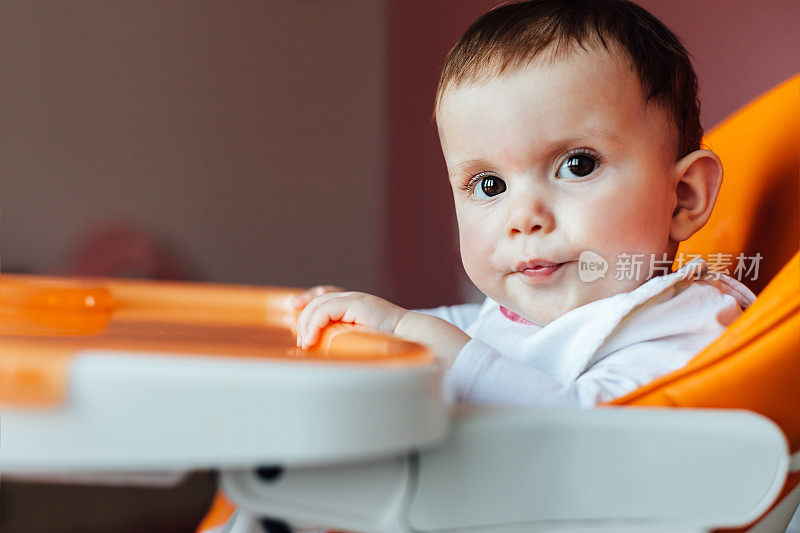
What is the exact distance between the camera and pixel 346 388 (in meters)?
0.33

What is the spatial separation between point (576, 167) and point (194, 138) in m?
1.69

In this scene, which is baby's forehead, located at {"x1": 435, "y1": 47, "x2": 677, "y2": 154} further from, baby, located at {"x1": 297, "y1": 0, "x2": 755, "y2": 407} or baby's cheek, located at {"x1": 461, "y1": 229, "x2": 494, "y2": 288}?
baby's cheek, located at {"x1": 461, "y1": 229, "x2": 494, "y2": 288}

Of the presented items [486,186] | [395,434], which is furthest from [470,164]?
[395,434]

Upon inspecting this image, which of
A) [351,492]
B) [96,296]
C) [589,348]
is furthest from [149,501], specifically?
[351,492]

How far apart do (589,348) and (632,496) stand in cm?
20

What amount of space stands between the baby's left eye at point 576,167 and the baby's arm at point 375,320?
16cm

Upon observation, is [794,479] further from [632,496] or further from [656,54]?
[656,54]

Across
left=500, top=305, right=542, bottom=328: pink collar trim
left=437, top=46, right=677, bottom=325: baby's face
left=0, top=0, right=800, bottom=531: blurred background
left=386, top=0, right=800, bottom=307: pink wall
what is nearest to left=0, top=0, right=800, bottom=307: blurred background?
left=0, top=0, right=800, bottom=531: blurred background

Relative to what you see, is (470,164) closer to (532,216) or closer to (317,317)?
(532,216)

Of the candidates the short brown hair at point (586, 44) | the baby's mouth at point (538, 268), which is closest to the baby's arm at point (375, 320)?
the baby's mouth at point (538, 268)

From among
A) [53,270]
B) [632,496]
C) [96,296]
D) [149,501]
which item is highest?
[632,496]

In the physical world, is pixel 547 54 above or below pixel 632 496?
above

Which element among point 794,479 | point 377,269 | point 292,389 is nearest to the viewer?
point 292,389

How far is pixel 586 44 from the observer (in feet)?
2.12
